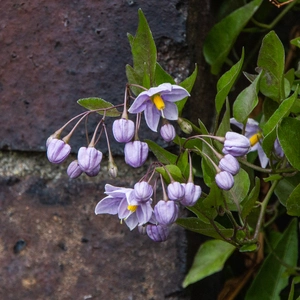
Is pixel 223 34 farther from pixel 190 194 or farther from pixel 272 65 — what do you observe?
pixel 190 194

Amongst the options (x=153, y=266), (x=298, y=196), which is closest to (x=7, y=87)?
(x=153, y=266)

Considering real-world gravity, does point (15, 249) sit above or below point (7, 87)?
below

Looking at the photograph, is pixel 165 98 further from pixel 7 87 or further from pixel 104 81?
pixel 7 87

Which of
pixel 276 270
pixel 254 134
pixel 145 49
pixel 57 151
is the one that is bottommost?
pixel 276 270

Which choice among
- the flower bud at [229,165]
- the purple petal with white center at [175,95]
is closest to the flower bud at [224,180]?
the flower bud at [229,165]

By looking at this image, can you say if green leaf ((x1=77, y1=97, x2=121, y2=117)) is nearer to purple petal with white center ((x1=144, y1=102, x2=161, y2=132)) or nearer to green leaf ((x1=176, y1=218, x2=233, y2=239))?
purple petal with white center ((x1=144, y1=102, x2=161, y2=132))

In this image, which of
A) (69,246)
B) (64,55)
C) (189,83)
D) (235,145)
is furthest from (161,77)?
(69,246)

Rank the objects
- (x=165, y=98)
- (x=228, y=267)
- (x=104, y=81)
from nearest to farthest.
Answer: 1. (x=165, y=98)
2. (x=104, y=81)
3. (x=228, y=267)
